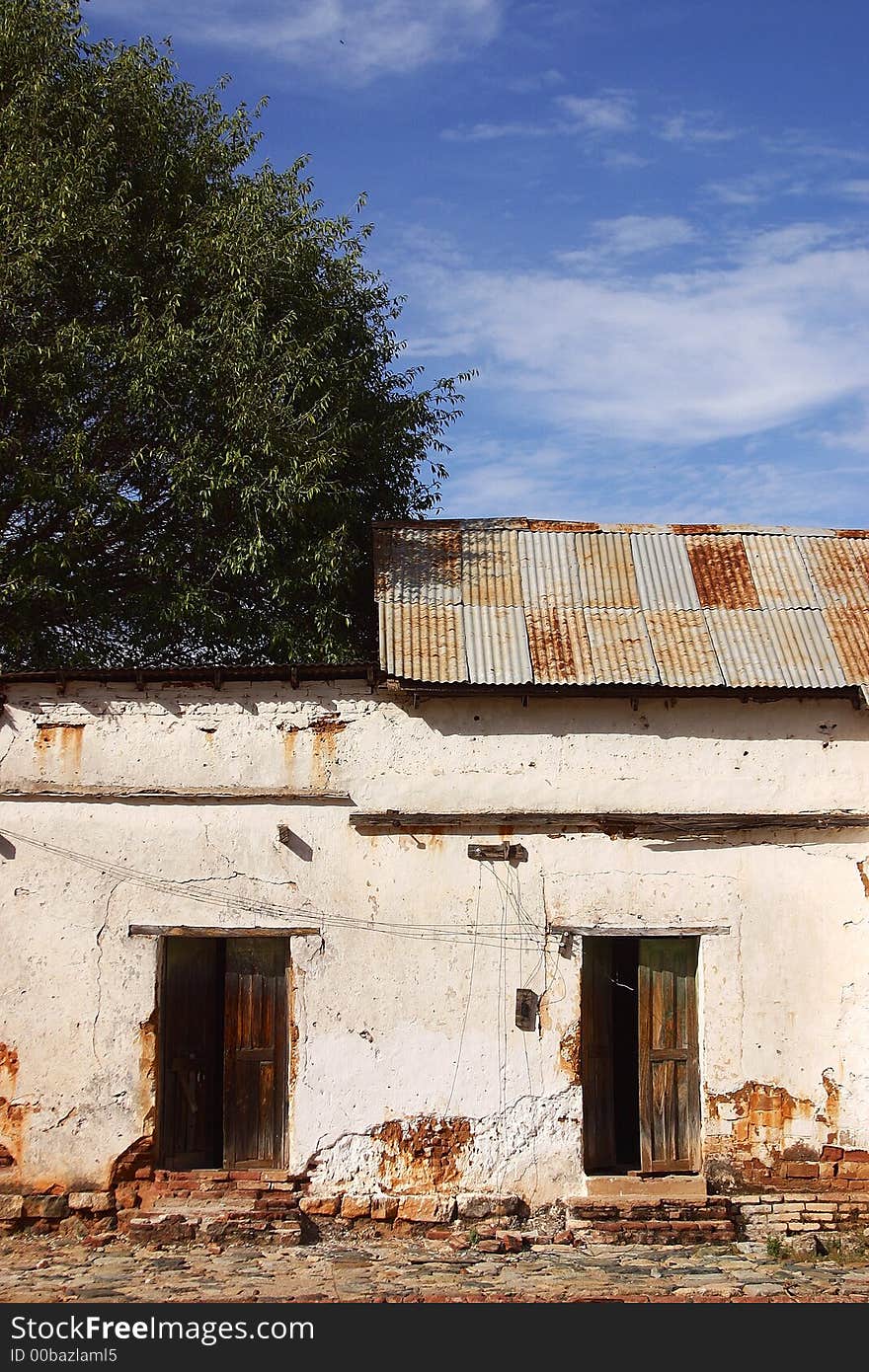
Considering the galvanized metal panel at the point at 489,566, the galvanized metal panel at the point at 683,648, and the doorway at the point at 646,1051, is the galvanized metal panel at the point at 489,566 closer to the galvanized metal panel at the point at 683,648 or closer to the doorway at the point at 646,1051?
the galvanized metal panel at the point at 683,648

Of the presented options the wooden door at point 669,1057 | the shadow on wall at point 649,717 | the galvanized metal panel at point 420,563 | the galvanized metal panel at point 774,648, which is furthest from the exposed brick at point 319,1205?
the galvanized metal panel at point 774,648

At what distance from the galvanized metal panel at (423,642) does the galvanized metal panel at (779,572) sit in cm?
263

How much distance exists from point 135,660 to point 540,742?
623 cm

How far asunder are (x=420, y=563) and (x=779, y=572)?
308cm

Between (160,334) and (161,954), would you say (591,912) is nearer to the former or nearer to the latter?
(161,954)

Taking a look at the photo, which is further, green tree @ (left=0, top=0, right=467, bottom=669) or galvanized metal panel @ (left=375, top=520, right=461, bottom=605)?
green tree @ (left=0, top=0, right=467, bottom=669)

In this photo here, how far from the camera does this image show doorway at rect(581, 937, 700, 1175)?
8.52m

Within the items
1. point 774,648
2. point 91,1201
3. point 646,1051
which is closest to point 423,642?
point 774,648

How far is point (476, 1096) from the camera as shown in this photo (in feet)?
27.2

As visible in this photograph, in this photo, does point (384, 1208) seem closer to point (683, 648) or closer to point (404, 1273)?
point (404, 1273)

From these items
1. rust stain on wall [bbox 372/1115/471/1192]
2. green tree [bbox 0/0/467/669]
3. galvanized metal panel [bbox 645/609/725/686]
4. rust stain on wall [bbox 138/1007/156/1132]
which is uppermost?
green tree [bbox 0/0/467/669]

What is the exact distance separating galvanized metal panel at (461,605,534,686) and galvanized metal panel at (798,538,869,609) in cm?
263

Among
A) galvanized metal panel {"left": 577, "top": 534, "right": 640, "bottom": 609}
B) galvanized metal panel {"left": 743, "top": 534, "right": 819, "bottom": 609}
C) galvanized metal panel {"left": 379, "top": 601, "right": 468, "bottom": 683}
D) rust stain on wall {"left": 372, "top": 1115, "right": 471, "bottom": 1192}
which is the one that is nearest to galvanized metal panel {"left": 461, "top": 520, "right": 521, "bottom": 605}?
galvanized metal panel {"left": 379, "top": 601, "right": 468, "bottom": 683}

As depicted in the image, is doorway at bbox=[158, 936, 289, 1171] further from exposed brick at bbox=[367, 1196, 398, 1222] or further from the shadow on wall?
the shadow on wall
